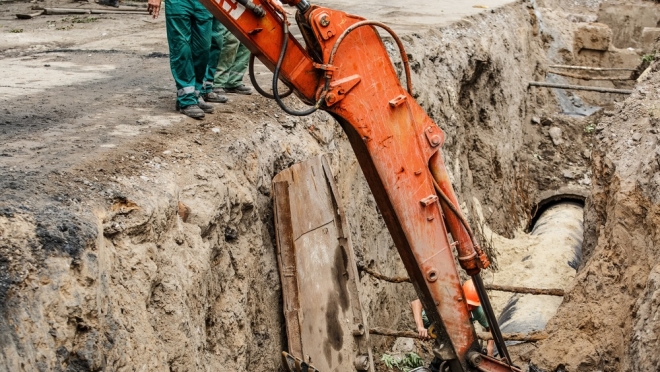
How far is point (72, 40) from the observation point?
10383 mm

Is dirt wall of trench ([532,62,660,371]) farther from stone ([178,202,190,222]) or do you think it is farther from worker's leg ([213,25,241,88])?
worker's leg ([213,25,241,88])

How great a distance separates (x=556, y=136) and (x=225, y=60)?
28.2 ft

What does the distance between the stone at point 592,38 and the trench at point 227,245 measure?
6207 millimetres

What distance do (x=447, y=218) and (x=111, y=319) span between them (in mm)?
2302

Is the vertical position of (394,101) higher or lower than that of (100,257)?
higher

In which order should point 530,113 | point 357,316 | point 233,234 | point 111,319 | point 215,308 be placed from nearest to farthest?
point 111,319 < point 215,308 < point 233,234 < point 357,316 < point 530,113

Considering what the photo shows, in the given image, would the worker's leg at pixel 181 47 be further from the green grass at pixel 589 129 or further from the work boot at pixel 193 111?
the green grass at pixel 589 129

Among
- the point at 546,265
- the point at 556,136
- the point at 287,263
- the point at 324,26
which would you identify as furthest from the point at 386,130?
the point at 556,136

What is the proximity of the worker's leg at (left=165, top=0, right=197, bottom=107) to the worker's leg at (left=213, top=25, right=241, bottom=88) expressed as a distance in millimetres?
858

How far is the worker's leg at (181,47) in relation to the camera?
6078 mm

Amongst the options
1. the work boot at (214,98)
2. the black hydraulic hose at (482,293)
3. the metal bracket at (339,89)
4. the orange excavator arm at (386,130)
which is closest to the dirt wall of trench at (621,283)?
the black hydraulic hose at (482,293)

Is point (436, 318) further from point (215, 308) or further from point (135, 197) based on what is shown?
point (135, 197)

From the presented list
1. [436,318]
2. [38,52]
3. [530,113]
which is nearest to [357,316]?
[436,318]

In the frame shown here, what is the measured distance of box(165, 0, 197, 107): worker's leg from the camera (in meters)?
6.08
